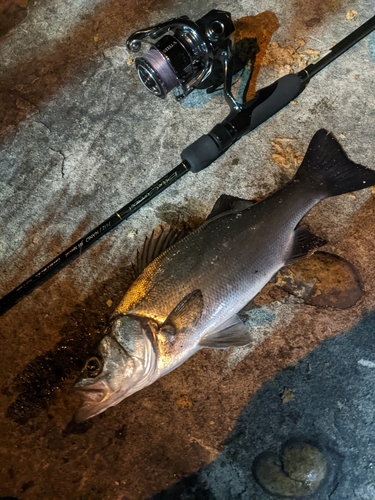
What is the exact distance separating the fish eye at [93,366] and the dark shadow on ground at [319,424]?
3.00 feet

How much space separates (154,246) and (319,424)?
1.45m

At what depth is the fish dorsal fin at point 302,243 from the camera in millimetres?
2312

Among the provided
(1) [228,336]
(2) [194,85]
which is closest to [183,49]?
(2) [194,85]

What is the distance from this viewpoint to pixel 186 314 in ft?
6.79

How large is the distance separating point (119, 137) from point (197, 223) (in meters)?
0.84

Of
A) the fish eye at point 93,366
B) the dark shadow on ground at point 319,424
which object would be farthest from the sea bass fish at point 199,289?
the dark shadow on ground at point 319,424

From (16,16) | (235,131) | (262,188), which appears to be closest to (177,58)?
(235,131)

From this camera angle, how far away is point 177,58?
2.26 m

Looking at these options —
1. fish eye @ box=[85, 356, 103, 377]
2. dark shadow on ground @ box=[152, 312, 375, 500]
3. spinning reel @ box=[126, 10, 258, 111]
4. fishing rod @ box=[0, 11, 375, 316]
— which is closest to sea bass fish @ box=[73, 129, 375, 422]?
fish eye @ box=[85, 356, 103, 377]

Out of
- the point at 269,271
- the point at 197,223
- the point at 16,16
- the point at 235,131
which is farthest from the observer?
the point at 16,16

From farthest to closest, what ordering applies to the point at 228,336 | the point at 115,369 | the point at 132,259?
the point at 132,259 → the point at 228,336 → the point at 115,369

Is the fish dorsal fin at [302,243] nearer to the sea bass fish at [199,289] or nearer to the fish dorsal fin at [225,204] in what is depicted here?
the sea bass fish at [199,289]

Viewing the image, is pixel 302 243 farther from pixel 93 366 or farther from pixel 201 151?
pixel 93 366

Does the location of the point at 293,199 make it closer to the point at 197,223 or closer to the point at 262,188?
the point at 262,188
